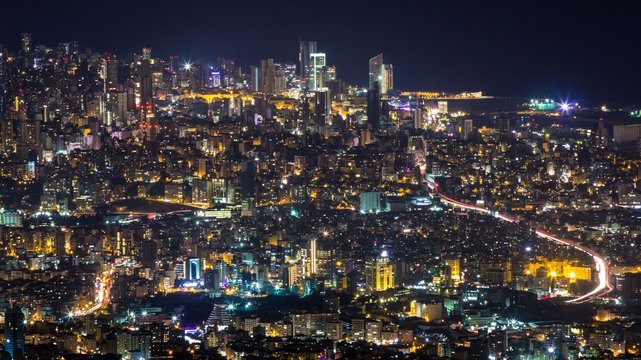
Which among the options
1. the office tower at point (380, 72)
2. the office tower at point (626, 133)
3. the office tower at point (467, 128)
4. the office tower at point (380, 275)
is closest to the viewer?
the office tower at point (380, 275)

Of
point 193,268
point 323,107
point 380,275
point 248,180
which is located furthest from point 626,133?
point 193,268

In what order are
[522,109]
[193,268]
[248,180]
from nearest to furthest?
[193,268] < [248,180] < [522,109]

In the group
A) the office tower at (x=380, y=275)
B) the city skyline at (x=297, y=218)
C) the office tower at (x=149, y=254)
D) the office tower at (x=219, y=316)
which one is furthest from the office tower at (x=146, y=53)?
the office tower at (x=219, y=316)

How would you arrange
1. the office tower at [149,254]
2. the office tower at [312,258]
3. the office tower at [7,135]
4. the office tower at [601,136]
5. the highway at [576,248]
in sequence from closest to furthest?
the highway at [576,248], the office tower at [312,258], the office tower at [149,254], the office tower at [7,135], the office tower at [601,136]

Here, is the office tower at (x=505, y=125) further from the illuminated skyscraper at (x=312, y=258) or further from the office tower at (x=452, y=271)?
the office tower at (x=452, y=271)

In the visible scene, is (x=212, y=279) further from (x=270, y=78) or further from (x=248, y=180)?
(x=270, y=78)

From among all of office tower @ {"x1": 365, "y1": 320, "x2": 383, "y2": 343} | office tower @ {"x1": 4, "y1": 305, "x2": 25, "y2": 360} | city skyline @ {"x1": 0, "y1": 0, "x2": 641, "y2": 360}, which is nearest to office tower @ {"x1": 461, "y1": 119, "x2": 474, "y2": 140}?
city skyline @ {"x1": 0, "y1": 0, "x2": 641, "y2": 360}
